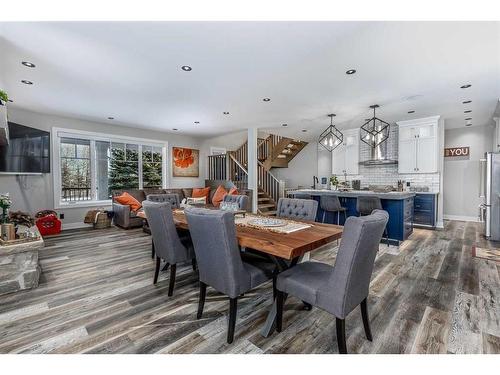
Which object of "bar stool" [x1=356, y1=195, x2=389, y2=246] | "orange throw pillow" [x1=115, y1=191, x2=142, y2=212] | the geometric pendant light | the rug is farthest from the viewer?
"orange throw pillow" [x1=115, y1=191, x2=142, y2=212]

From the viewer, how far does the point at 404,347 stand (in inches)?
66.7

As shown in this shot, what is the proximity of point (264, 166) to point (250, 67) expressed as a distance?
492cm

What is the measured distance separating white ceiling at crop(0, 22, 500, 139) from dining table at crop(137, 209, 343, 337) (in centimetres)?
183

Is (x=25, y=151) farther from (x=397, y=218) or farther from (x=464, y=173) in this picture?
(x=464, y=173)

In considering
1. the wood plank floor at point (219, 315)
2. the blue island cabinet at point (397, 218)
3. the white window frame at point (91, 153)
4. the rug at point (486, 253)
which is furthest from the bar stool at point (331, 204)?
the white window frame at point (91, 153)

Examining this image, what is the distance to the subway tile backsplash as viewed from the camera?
5.80 metres

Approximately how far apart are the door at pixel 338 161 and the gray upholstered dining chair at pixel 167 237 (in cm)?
574

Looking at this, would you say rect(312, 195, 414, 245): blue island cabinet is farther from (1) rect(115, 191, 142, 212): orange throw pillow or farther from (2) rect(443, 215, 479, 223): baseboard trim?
(1) rect(115, 191, 142, 212): orange throw pillow

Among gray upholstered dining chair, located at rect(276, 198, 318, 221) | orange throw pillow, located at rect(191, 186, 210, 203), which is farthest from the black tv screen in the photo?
gray upholstered dining chair, located at rect(276, 198, 318, 221)

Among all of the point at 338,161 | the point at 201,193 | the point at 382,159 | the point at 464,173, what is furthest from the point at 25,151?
the point at 464,173

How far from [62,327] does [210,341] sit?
47.6 inches

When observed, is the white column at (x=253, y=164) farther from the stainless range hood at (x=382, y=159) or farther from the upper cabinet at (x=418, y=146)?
the upper cabinet at (x=418, y=146)
